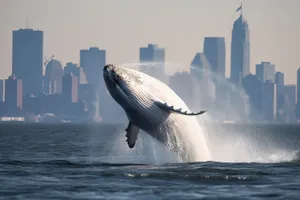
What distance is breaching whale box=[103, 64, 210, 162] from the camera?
32750mm

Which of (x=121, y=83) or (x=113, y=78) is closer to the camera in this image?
(x=113, y=78)

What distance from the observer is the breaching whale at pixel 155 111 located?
3275 cm

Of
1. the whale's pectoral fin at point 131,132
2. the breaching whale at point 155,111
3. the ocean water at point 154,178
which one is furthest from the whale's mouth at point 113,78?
the ocean water at point 154,178

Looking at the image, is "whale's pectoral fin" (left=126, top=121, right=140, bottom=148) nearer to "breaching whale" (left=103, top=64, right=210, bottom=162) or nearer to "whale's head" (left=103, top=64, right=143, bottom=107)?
"breaching whale" (left=103, top=64, right=210, bottom=162)

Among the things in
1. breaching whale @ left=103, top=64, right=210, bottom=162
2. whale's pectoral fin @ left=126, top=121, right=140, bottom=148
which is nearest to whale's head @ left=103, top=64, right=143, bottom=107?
breaching whale @ left=103, top=64, right=210, bottom=162

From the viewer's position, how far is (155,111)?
33.4 metres

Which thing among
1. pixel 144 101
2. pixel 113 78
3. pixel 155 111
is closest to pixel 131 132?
pixel 155 111

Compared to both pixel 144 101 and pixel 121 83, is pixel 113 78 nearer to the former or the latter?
pixel 121 83

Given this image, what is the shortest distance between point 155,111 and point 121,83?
1.81m

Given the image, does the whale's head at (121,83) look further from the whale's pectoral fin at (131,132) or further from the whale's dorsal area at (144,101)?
the whale's pectoral fin at (131,132)

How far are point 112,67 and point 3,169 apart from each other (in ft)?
21.6

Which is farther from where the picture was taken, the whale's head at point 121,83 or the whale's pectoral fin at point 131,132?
the whale's pectoral fin at point 131,132

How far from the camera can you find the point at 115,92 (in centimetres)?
3278

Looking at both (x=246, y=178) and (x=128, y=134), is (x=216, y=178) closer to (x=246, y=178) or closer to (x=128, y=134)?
(x=246, y=178)
